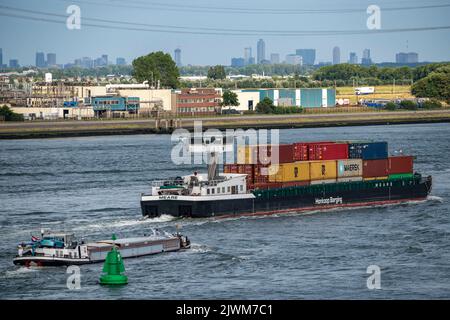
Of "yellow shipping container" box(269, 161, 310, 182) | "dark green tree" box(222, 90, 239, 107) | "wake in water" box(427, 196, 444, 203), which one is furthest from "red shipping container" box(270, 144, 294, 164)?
"dark green tree" box(222, 90, 239, 107)

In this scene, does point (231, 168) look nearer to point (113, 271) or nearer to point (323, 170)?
point (323, 170)

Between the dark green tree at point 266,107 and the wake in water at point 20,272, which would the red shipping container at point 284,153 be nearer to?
the wake in water at point 20,272

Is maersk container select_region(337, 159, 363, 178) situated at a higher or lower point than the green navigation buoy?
higher

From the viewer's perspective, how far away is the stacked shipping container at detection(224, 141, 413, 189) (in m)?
62.4

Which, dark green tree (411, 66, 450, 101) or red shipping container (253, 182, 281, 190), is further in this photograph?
dark green tree (411, 66, 450, 101)

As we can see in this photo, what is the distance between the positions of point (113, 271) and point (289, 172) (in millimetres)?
24224

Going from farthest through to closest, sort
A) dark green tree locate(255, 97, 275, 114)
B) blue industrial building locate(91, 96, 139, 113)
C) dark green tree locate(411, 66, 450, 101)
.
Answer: dark green tree locate(411, 66, 450, 101)
dark green tree locate(255, 97, 275, 114)
blue industrial building locate(91, 96, 139, 113)

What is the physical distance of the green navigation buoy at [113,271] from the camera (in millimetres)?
39938

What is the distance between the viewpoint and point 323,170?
6544cm

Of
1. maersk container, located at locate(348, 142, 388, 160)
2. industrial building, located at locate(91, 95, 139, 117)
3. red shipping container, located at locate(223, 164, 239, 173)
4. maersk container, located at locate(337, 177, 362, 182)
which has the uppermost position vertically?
industrial building, located at locate(91, 95, 139, 117)

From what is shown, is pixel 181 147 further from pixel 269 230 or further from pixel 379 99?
→ pixel 379 99

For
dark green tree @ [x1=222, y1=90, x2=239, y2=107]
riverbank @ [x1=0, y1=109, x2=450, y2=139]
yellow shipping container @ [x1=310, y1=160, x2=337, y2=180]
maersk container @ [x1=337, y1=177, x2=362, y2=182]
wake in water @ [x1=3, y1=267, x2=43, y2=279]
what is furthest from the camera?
dark green tree @ [x1=222, y1=90, x2=239, y2=107]

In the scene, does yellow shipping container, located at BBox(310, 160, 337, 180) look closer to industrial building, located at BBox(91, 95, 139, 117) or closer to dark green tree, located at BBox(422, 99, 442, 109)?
industrial building, located at BBox(91, 95, 139, 117)

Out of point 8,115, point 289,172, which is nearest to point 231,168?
point 289,172
